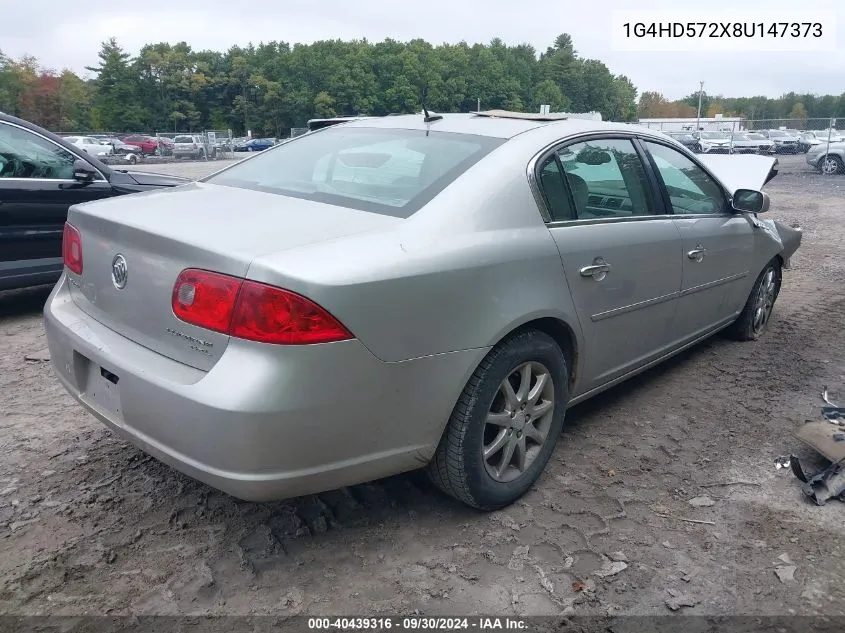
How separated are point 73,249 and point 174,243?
831 millimetres

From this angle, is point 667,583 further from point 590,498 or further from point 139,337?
point 139,337

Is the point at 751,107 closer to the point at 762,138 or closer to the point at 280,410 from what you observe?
the point at 762,138

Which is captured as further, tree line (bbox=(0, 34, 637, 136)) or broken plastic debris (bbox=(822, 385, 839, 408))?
tree line (bbox=(0, 34, 637, 136))

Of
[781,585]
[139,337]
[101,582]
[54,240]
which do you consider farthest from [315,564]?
[54,240]

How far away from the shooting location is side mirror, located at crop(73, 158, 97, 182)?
5.39 metres

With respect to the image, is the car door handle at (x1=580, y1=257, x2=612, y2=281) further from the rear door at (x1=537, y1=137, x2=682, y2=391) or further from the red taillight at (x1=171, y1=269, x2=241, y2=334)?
the red taillight at (x1=171, y1=269, x2=241, y2=334)

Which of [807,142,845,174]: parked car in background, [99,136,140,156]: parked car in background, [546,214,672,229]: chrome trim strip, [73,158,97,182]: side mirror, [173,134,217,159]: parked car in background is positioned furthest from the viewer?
[173,134,217,159]: parked car in background

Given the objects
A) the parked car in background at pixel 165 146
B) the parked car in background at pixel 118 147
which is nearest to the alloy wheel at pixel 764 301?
the parked car in background at pixel 118 147

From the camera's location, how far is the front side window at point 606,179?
10.3 ft

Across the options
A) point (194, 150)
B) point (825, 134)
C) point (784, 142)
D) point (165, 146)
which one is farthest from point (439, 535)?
point (825, 134)

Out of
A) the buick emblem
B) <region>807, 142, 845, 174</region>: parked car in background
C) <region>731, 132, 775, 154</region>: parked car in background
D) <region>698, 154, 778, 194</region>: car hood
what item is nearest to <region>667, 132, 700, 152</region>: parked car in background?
<region>731, 132, 775, 154</region>: parked car in background

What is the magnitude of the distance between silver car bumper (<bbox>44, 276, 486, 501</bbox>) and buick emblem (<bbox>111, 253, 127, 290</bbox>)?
0.62 ft

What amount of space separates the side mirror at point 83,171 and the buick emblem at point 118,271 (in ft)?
11.0

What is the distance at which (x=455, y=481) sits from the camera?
2.59 m
